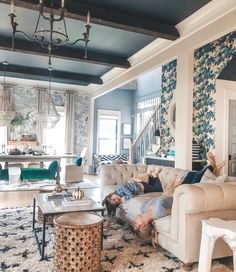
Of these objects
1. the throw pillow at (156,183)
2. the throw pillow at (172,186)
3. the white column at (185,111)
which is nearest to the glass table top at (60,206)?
the throw pillow at (172,186)

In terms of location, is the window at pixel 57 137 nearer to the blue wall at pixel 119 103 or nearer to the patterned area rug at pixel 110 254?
the blue wall at pixel 119 103

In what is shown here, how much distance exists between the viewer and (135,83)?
10.4m

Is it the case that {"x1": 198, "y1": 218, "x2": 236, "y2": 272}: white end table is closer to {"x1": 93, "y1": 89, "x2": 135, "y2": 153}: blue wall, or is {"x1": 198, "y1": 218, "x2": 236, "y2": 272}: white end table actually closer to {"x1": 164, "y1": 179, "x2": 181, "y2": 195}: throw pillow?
{"x1": 164, "y1": 179, "x2": 181, "y2": 195}: throw pillow

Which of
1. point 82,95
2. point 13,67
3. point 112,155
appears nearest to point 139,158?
point 112,155

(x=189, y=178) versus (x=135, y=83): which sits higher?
(x=135, y=83)

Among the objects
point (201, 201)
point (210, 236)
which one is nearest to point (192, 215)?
point (201, 201)

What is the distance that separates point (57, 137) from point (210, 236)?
26.6ft

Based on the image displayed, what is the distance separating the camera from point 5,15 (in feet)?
14.2

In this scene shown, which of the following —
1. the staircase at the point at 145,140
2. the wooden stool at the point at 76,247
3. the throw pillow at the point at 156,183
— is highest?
the staircase at the point at 145,140

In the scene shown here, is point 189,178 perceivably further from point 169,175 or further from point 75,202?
point 75,202

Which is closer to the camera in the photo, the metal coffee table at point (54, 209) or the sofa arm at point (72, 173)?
the metal coffee table at point (54, 209)

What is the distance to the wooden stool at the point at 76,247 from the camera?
89.8 inches

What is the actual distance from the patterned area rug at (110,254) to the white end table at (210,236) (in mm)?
312

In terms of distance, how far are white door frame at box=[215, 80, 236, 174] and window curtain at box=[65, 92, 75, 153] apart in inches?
228
